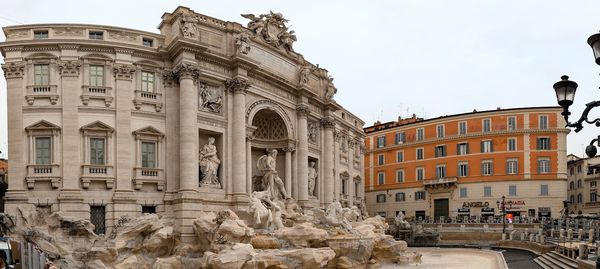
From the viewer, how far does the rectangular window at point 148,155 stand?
29.5 m

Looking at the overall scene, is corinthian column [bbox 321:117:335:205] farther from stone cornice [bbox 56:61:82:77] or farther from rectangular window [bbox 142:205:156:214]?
stone cornice [bbox 56:61:82:77]

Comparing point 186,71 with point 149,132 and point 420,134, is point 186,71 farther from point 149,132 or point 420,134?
point 420,134

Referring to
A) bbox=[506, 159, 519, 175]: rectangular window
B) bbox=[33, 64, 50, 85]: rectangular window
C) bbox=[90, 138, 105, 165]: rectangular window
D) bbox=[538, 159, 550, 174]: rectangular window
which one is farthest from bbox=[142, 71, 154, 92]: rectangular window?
bbox=[538, 159, 550, 174]: rectangular window

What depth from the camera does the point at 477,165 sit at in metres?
57.0

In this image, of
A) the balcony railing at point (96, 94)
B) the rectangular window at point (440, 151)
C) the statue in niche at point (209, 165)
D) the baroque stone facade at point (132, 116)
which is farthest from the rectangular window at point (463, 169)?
the balcony railing at point (96, 94)

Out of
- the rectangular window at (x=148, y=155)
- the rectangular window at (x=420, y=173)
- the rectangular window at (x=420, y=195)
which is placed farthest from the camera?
the rectangular window at (x=420, y=173)

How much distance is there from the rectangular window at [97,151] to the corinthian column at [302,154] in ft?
50.1

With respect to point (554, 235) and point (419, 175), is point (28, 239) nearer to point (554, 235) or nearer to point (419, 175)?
point (554, 235)

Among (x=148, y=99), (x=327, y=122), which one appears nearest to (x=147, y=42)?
(x=148, y=99)

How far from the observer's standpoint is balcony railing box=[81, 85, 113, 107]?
2789cm

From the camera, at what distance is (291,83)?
38469 millimetres

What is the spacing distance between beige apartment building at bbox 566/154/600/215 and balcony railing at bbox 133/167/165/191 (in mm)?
54313

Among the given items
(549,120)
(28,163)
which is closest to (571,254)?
(28,163)

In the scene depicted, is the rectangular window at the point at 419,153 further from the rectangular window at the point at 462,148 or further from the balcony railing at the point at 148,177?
the balcony railing at the point at 148,177
